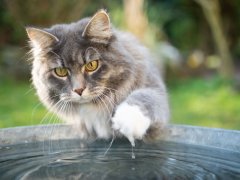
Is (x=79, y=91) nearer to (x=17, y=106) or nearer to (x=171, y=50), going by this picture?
(x=17, y=106)

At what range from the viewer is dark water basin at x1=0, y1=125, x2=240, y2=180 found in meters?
2.07

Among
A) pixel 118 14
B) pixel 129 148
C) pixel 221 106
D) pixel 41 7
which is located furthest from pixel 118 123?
pixel 118 14

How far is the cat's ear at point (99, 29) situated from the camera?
2.58 meters

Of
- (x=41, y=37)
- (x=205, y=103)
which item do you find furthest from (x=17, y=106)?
(x=41, y=37)


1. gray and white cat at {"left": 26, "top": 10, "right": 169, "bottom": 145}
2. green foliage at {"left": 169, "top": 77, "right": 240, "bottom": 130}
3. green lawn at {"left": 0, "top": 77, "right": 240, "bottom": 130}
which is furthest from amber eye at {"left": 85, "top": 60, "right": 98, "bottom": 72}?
green foliage at {"left": 169, "top": 77, "right": 240, "bottom": 130}

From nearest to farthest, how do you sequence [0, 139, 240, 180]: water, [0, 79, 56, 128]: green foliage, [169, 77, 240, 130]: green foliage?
1. [0, 139, 240, 180]: water
2. [0, 79, 56, 128]: green foliage
3. [169, 77, 240, 130]: green foliage

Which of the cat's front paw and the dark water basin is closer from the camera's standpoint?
the dark water basin

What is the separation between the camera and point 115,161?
Answer: 89.4 inches

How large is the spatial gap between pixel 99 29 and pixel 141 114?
0.56 m

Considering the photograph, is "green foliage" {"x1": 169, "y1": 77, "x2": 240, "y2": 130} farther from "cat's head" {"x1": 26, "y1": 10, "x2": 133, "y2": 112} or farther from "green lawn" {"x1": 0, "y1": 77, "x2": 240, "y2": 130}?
"cat's head" {"x1": 26, "y1": 10, "x2": 133, "y2": 112}

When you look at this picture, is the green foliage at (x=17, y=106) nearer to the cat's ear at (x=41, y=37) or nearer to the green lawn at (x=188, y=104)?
the green lawn at (x=188, y=104)

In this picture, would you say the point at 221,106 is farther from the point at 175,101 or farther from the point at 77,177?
the point at 77,177

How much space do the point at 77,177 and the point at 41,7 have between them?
5622 millimetres

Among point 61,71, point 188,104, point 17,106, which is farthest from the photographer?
point 188,104
